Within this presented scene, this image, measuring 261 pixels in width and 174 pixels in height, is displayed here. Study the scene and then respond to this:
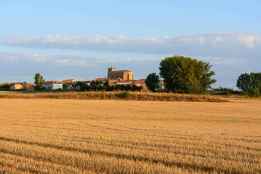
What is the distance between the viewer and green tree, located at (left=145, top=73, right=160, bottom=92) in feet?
406

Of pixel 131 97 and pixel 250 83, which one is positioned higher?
pixel 250 83

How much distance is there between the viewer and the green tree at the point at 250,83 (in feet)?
393

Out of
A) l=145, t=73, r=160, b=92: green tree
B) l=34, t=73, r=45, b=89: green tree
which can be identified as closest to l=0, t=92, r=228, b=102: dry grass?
l=145, t=73, r=160, b=92: green tree

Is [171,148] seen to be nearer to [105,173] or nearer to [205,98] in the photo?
[105,173]

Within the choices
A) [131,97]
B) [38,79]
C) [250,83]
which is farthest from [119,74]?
[131,97]

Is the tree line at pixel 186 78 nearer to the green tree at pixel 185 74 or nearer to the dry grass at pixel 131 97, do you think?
the green tree at pixel 185 74

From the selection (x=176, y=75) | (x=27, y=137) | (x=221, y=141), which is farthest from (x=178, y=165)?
(x=176, y=75)

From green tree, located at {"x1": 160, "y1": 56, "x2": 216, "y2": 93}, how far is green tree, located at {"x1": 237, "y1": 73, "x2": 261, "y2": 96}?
8.18 m

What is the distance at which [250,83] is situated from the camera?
128625 mm

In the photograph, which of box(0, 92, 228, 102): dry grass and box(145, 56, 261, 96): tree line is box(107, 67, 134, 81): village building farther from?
box(0, 92, 228, 102): dry grass

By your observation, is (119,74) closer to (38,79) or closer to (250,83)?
(38,79)

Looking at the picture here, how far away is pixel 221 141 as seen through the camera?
17.7m

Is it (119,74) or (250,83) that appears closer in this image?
(250,83)

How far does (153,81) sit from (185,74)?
10118mm
